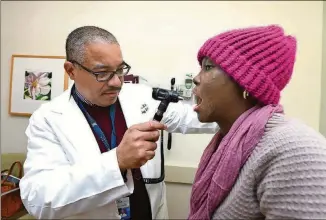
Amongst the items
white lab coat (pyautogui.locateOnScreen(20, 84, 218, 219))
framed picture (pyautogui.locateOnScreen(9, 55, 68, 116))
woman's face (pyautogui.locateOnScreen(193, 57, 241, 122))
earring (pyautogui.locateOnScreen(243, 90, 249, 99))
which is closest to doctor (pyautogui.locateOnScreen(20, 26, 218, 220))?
white lab coat (pyautogui.locateOnScreen(20, 84, 218, 219))

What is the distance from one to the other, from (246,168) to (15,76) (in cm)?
224

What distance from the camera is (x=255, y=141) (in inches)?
23.4

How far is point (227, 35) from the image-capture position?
67 centimetres

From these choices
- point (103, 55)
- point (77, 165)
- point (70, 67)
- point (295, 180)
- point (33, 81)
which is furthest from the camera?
point (33, 81)

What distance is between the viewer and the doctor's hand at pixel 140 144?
75 centimetres

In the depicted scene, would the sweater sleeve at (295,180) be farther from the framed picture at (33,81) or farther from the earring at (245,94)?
the framed picture at (33,81)

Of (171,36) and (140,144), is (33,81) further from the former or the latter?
(140,144)

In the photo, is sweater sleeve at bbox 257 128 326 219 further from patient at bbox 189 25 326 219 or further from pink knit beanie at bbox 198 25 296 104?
pink knit beanie at bbox 198 25 296 104

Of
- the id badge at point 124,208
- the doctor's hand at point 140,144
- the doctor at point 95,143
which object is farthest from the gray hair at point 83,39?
the id badge at point 124,208

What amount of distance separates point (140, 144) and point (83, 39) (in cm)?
55

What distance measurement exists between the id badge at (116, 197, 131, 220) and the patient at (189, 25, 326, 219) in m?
0.41

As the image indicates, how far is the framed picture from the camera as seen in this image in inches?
85.2

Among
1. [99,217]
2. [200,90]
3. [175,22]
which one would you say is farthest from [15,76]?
[200,90]

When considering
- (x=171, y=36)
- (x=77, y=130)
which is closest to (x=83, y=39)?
(x=77, y=130)
